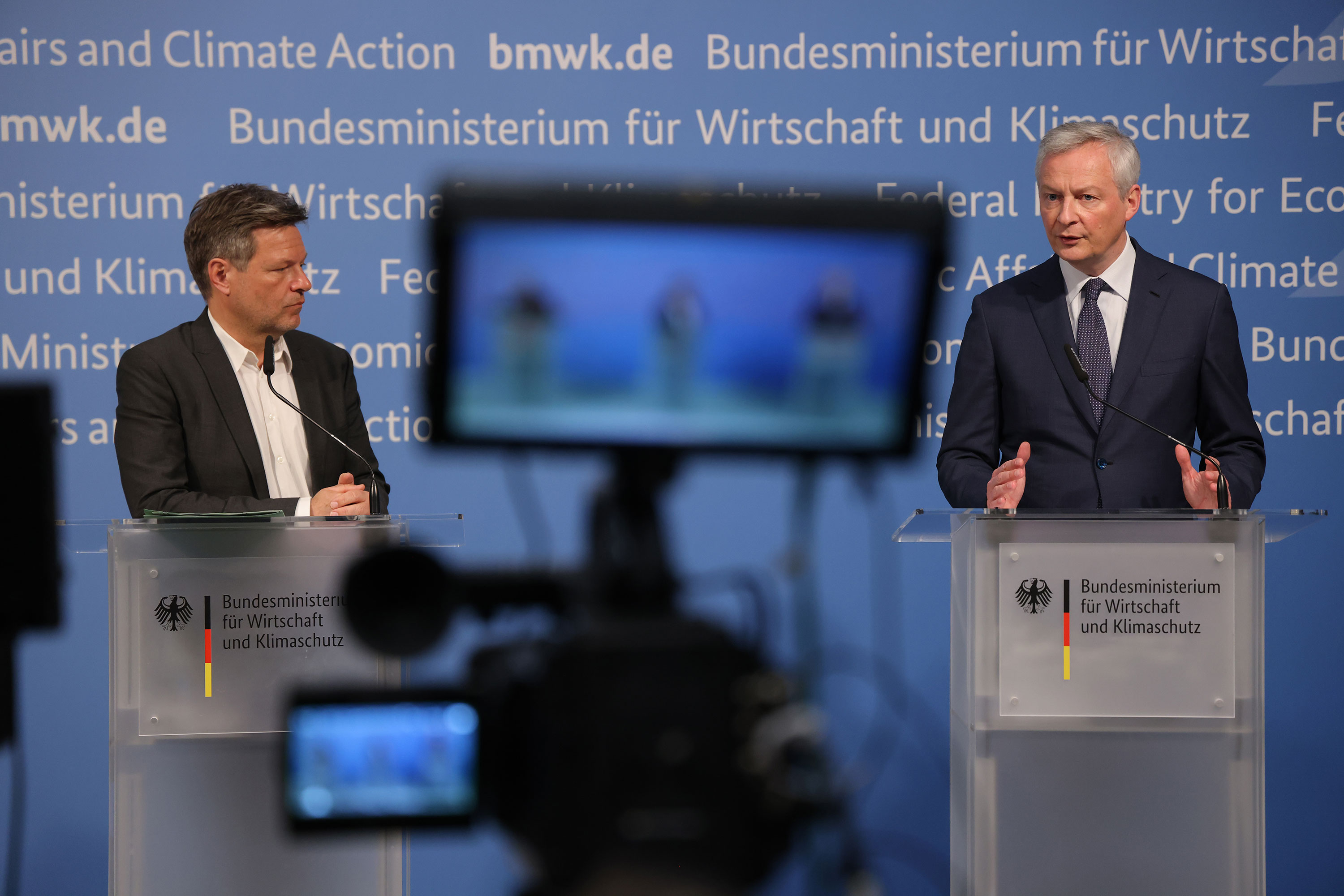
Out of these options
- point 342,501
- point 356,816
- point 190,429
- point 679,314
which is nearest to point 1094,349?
point 679,314

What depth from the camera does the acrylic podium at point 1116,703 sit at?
157cm

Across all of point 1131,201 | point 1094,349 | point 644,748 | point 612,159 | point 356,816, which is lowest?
point 644,748

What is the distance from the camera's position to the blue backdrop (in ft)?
9.71

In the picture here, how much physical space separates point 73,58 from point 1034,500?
270 cm

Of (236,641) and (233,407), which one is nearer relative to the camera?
(236,641)

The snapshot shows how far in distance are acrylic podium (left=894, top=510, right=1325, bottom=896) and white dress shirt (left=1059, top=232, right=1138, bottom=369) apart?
63 centimetres

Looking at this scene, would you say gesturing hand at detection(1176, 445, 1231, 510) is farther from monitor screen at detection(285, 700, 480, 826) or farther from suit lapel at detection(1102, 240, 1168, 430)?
monitor screen at detection(285, 700, 480, 826)

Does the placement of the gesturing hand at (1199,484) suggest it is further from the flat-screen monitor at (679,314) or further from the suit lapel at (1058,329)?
the flat-screen monitor at (679,314)

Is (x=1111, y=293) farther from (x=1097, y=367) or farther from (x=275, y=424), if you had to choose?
(x=275, y=424)

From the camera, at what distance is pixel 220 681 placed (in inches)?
64.8

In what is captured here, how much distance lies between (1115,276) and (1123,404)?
29 centimetres

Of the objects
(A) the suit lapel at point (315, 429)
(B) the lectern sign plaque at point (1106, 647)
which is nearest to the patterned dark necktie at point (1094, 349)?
(B) the lectern sign plaque at point (1106, 647)

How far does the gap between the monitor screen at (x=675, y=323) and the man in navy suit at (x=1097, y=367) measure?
28.7 inches

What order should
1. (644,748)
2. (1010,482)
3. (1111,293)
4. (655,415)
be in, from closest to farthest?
(1010,482), (1111,293), (644,748), (655,415)
